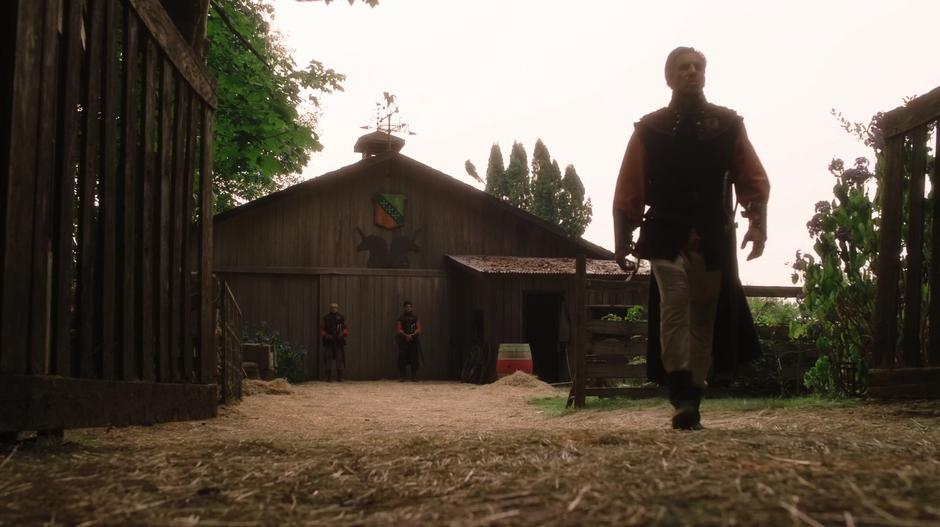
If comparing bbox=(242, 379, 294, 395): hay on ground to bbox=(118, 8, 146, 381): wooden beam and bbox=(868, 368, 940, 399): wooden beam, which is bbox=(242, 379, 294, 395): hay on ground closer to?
bbox=(118, 8, 146, 381): wooden beam

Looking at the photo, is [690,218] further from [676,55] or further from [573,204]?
[573,204]

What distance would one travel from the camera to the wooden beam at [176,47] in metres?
5.67

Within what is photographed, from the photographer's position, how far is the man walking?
5.21 meters

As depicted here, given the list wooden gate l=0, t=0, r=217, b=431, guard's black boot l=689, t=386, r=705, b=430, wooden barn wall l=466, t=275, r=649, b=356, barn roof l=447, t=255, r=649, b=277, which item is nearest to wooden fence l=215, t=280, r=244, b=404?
wooden gate l=0, t=0, r=217, b=431

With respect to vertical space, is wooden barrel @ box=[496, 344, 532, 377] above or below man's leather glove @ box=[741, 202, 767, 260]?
below

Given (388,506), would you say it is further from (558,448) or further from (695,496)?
(558,448)

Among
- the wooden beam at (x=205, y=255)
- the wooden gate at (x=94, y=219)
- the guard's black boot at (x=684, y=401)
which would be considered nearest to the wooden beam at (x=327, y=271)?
the wooden beam at (x=205, y=255)

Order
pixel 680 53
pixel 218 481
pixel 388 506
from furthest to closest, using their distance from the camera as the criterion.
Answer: pixel 680 53
pixel 218 481
pixel 388 506

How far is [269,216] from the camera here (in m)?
23.8

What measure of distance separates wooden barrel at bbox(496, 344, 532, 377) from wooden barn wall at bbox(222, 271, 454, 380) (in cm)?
442

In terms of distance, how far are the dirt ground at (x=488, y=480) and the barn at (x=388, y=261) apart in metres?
18.3

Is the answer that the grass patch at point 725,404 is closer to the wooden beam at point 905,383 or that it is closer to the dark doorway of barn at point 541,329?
the wooden beam at point 905,383

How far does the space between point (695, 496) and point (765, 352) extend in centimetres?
853

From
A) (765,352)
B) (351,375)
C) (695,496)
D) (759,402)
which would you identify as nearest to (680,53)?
(695,496)
